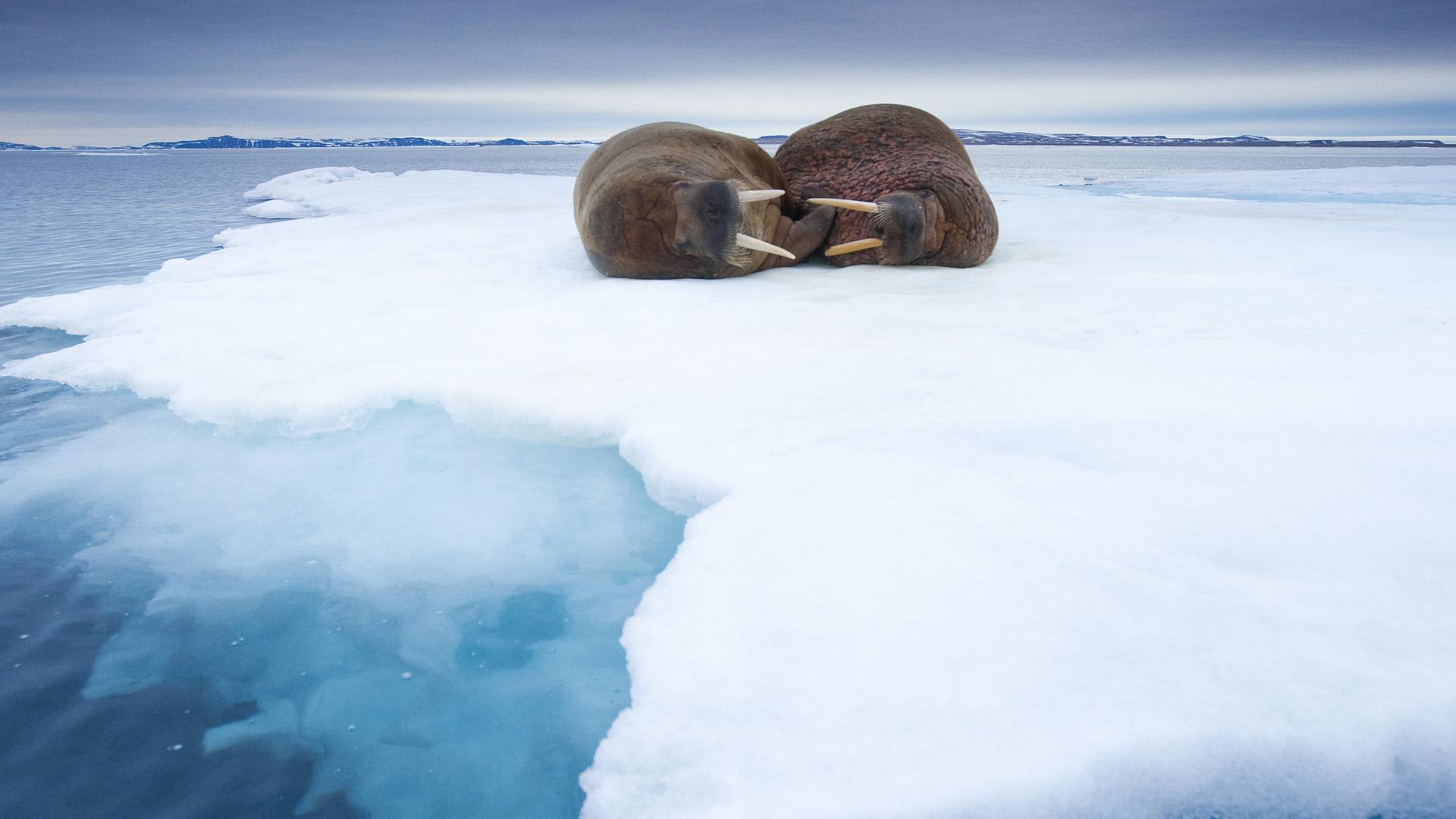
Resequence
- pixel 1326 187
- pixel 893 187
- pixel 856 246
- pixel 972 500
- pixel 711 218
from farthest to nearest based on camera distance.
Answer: pixel 1326 187 → pixel 893 187 → pixel 856 246 → pixel 711 218 → pixel 972 500

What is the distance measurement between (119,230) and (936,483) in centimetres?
1216

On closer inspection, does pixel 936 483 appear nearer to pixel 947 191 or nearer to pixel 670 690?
pixel 670 690

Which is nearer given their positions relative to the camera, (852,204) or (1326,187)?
(852,204)

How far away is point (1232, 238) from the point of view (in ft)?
21.4

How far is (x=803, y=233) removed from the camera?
551 cm

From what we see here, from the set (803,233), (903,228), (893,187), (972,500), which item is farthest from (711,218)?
(972,500)

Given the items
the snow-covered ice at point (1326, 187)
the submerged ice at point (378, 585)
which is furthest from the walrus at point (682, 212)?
the snow-covered ice at point (1326, 187)

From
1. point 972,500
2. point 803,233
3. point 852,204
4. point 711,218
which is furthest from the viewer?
point 803,233

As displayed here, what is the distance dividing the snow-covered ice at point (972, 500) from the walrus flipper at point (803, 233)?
0.85m

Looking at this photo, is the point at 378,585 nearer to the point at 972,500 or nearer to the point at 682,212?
the point at 972,500

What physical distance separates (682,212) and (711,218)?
0.18 m

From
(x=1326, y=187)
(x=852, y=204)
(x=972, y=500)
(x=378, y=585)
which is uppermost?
(x=1326, y=187)

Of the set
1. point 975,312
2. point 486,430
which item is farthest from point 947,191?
point 486,430

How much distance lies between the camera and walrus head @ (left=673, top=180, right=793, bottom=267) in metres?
4.41
